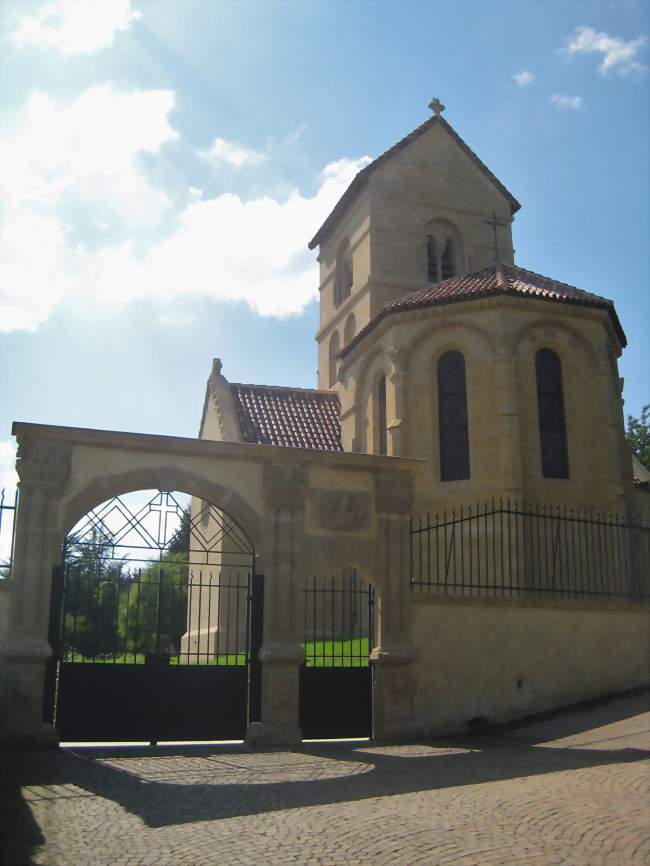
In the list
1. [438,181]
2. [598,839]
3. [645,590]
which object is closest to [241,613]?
[645,590]

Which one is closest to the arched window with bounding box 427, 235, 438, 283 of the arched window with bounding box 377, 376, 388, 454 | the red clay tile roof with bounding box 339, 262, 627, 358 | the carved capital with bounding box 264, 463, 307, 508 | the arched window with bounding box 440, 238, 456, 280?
the arched window with bounding box 440, 238, 456, 280

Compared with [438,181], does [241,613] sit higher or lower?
lower

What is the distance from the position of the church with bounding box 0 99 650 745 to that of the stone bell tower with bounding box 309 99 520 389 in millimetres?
5350

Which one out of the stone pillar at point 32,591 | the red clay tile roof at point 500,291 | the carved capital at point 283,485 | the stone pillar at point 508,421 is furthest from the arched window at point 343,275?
the stone pillar at point 32,591

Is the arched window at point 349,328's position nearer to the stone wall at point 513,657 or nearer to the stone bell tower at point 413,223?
the stone bell tower at point 413,223

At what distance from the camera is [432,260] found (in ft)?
104

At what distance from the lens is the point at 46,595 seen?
11.9m

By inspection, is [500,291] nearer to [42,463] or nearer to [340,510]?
[340,510]

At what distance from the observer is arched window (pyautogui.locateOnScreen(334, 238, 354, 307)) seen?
33.5m

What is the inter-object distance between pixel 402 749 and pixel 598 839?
5796 millimetres

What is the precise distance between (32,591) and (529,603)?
27.5 feet

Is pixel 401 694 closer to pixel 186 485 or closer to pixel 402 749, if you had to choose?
pixel 402 749

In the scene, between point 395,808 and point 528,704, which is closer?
point 395,808

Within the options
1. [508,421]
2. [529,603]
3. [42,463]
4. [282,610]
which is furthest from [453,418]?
[42,463]
